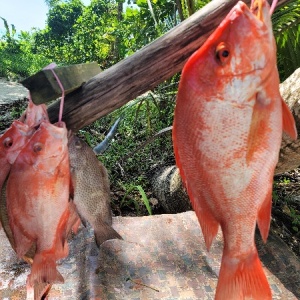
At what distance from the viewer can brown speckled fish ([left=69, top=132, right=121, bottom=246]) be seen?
6.23 feet

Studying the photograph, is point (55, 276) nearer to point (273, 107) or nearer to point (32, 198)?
point (32, 198)

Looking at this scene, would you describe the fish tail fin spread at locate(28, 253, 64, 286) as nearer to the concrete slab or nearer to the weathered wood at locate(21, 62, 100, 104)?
the weathered wood at locate(21, 62, 100, 104)

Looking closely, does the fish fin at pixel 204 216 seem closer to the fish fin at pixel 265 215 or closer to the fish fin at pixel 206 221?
the fish fin at pixel 206 221

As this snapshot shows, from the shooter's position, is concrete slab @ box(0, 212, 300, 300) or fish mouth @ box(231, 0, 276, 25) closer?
fish mouth @ box(231, 0, 276, 25)

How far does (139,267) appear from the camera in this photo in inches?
112

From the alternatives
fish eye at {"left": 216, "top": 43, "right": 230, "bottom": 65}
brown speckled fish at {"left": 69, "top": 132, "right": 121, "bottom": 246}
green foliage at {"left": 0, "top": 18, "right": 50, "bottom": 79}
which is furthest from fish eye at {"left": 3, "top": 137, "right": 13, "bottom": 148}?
green foliage at {"left": 0, "top": 18, "right": 50, "bottom": 79}

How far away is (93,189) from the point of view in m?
2.00

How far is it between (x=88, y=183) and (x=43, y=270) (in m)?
0.51

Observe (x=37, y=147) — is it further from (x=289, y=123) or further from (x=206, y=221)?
(x=289, y=123)

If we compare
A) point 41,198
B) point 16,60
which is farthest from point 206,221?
point 16,60

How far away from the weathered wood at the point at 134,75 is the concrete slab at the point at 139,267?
1.23 meters

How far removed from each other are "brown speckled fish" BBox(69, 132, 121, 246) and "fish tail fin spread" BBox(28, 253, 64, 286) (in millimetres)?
373

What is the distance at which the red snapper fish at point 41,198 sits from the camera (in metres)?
1.54

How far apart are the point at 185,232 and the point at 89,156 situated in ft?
5.26
